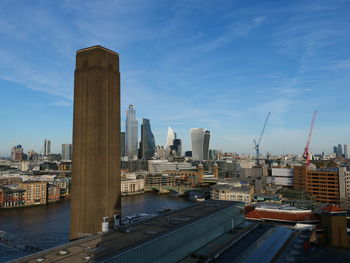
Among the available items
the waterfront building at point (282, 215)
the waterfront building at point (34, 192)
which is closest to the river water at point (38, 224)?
the waterfront building at point (34, 192)

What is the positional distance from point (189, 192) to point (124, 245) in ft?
281


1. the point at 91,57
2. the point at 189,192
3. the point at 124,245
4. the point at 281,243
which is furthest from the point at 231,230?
the point at 189,192

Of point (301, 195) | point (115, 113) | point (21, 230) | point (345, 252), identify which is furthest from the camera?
point (301, 195)

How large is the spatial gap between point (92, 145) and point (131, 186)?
76105mm

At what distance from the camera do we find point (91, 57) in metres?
38.3

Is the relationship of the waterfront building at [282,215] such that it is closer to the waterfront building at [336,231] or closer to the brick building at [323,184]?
the waterfront building at [336,231]

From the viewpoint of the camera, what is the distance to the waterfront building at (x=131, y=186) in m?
107

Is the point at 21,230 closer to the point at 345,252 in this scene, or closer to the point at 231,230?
the point at 231,230

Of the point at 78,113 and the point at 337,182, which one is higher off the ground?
the point at 78,113

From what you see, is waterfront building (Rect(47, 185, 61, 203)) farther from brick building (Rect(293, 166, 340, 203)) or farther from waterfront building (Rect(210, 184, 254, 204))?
brick building (Rect(293, 166, 340, 203))

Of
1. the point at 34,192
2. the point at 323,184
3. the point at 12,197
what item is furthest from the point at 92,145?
the point at 323,184

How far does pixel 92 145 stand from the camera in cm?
3756

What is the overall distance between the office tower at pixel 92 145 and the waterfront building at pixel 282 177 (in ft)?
278

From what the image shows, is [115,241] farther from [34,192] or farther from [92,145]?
[34,192]
